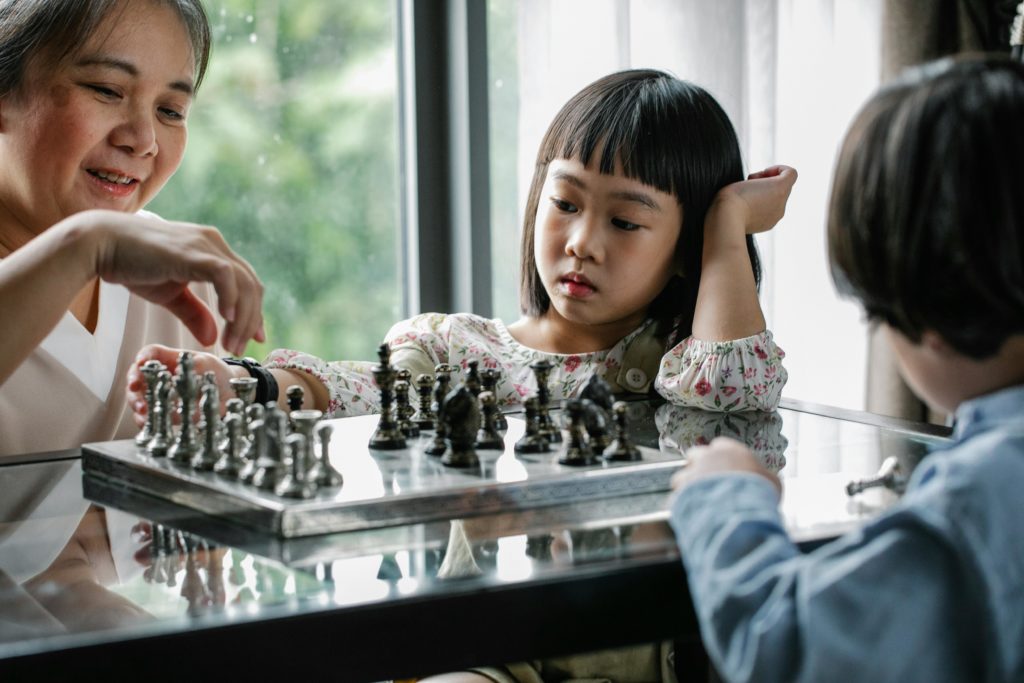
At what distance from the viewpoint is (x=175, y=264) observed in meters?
1.08

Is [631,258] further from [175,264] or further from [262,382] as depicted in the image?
[175,264]

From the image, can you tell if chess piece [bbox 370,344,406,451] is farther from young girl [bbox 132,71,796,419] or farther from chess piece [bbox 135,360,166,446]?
young girl [bbox 132,71,796,419]

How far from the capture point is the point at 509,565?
761mm

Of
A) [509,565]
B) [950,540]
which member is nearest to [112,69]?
[509,565]

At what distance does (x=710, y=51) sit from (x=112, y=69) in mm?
1419

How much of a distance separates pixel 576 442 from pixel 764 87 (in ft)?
5.78

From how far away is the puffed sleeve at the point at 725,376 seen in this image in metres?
1.50

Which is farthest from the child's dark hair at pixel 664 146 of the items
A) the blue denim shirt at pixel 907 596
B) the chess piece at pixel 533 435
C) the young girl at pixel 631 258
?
the blue denim shirt at pixel 907 596

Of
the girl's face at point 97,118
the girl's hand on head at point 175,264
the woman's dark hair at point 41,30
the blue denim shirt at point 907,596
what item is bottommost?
the blue denim shirt at point 907,596

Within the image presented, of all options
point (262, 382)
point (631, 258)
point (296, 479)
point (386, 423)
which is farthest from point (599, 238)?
point (296, 479)

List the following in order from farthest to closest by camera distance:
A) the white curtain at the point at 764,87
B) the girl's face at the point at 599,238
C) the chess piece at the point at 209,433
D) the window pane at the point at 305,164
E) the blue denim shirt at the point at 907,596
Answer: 1. the window pane at the point at 305,164
2. the white curtain at the point at 764,87
3. the girl's face at the point at 599,238
4. the chess piece at the point at 209,433
5. the blue denim shirt at the point at 907,596

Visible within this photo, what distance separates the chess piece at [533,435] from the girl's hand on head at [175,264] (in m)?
0.26

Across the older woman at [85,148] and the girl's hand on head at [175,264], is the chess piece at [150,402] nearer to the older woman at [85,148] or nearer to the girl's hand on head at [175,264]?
the girl's hand on head at [175,264]

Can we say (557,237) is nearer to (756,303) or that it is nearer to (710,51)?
(756,303)
